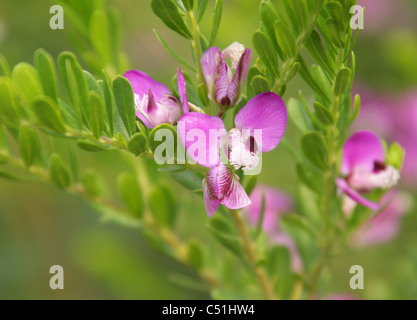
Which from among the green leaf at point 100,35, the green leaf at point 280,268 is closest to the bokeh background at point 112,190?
the green leaf at point 100,35

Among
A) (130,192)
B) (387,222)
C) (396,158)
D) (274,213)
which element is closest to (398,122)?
(387,222)

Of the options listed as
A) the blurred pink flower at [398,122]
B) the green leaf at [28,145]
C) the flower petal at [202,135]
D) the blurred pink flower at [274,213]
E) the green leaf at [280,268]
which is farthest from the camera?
the blurred pink flower at [398,122]

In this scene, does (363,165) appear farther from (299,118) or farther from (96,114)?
(96,114)

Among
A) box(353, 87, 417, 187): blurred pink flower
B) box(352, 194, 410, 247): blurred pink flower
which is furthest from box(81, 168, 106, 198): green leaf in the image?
box(353, 87, 417, 187): blurred pink flower

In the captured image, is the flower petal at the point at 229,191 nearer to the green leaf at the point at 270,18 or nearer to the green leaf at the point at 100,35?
the green leaf at the point at 270,18

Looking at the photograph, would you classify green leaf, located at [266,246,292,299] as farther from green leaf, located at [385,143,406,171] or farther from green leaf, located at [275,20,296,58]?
green leaf, located at [275,20,296,58]

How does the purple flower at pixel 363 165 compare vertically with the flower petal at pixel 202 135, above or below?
above
